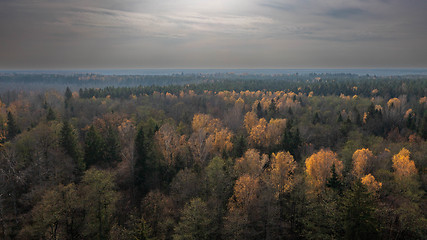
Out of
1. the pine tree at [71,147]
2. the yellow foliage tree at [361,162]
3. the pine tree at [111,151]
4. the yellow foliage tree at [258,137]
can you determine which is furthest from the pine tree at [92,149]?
the yellow foliage tree at [361,162]

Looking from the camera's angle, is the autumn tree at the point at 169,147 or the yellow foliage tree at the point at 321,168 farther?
the autumn tree at the point at 169,147

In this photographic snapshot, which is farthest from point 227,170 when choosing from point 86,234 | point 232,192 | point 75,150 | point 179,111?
point 179,111

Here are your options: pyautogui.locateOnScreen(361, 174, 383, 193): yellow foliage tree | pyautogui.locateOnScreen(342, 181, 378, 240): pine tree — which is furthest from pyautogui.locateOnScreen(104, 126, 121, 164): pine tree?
pyautogui.locateOnScreen(361, 174, 383, 193): yellow foliage tree

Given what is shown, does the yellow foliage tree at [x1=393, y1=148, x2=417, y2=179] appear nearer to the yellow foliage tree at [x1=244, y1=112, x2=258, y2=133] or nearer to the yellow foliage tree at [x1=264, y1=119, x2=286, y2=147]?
the yellow foliage tree at [x1=264, y1=119, x2=286, y2=147]

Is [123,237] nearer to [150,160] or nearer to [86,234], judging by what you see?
[86,234]

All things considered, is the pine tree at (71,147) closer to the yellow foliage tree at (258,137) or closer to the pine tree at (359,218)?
the yellow foliage tree at (258,137)

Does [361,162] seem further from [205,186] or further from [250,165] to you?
[205,186]
